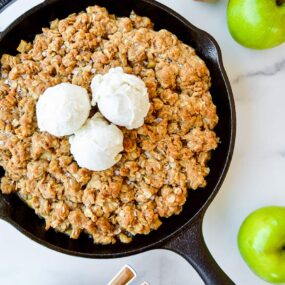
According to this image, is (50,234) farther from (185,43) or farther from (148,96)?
(185,43)

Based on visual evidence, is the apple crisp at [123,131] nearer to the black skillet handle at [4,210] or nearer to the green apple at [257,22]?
the black skillet handle at [4,210]

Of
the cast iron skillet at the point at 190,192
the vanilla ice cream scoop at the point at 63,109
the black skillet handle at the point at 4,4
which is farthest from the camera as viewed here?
the black skillet handle at the point at 4,4

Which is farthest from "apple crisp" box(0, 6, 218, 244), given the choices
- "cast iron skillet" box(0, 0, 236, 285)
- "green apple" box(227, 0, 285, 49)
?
"green apple" box(227, 0, 285, 49)

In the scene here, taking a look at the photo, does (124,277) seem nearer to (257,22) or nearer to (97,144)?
(97,144)

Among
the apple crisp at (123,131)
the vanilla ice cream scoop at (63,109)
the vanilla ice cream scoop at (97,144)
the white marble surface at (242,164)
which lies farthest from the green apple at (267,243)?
the vanilla ice cream scoop at (63,109)

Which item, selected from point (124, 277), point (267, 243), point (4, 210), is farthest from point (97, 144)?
point (267, 243)

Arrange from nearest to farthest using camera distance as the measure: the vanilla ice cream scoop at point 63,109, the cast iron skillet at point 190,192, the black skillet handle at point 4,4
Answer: the vanilla ice cream scoop at point 63,109
the cast iron skillet at point 190,192
the black skillet handle at point 4,4
